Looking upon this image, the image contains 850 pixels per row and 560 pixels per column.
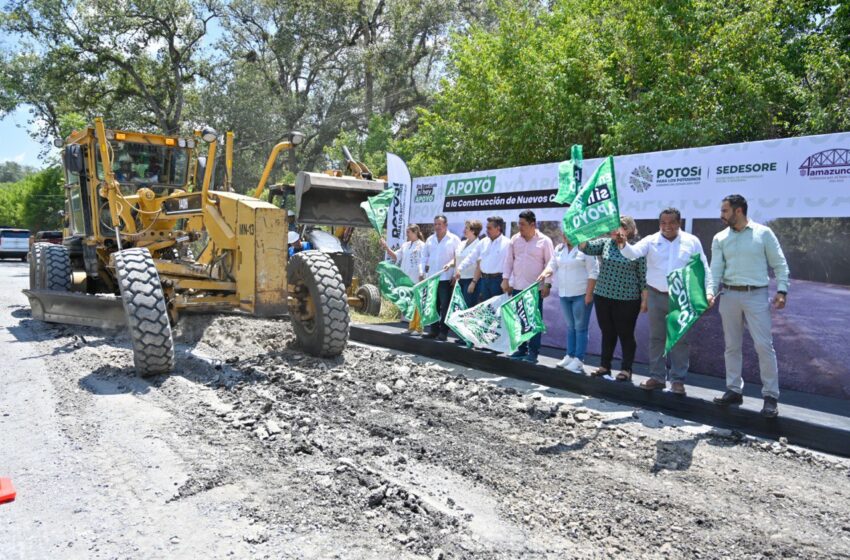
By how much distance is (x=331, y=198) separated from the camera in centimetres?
902

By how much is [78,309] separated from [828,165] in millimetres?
9136

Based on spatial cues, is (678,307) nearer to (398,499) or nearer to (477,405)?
(477,405)

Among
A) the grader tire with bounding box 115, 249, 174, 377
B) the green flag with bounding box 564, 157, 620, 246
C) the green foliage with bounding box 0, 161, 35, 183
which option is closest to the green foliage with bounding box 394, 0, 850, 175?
the green flag with bounding box 564, 157, 620, 246

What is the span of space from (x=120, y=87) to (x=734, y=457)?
3103 cm

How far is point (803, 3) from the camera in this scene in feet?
39.6

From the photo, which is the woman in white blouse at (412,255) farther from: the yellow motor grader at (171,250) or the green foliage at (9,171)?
the green foliage at (9,171)

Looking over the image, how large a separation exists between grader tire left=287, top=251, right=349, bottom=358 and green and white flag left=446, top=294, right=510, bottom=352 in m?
1.47

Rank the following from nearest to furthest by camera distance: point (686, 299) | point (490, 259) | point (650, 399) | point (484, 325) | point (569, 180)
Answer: point (686, 299)
point (650, 399)
point (569, 180)
point (484, 325)
point (490, 259)

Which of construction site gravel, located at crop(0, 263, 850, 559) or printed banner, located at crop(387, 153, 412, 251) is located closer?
construction site gravel, located at crop(0, 263, 850, 559)

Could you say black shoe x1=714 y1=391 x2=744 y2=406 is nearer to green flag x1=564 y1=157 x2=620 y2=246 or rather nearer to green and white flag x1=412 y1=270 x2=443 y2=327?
green flag x1=564 y1=157 x2=620 y2=246

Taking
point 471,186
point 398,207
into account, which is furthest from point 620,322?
point 398,207

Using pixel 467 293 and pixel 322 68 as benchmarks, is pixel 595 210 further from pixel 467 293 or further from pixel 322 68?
pixel 322 68

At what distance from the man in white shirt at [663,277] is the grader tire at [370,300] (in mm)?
5890

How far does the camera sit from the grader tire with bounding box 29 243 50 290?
10534mm
